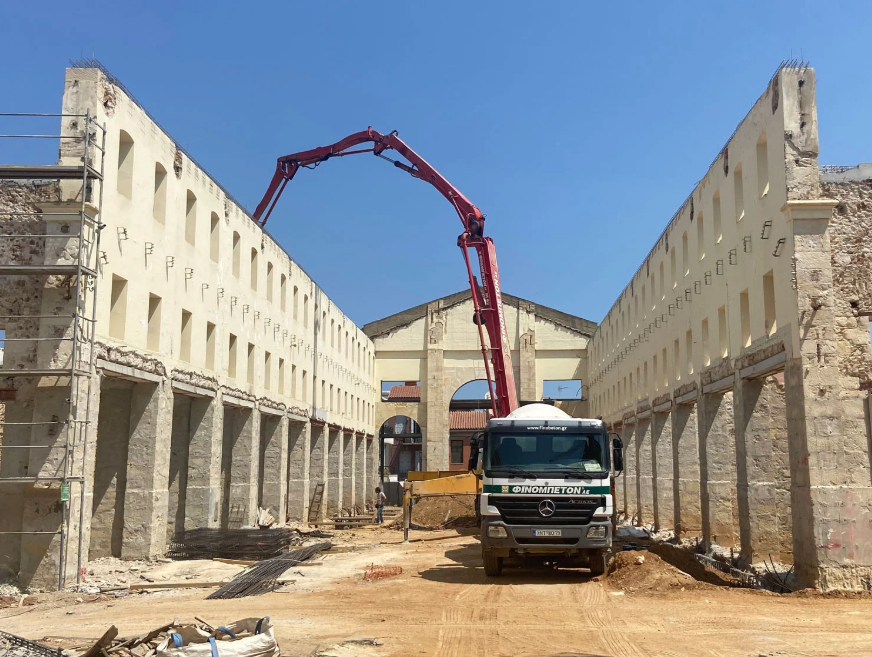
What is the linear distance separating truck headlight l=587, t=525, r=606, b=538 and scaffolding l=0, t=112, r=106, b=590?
29.6 feet

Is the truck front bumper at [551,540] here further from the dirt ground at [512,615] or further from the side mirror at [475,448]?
the side mirror at [475,448]

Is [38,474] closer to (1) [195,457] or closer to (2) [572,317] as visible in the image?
(1) [195,457]

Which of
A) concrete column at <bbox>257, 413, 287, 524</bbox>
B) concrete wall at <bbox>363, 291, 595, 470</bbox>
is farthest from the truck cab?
concrete wall at <bbox>363, 291, 595, 470</bbox>

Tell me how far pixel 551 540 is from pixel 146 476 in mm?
8739

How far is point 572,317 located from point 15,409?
37912mm

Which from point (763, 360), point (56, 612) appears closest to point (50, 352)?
point (56, 612)

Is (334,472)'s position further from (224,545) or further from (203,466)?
(224,545)

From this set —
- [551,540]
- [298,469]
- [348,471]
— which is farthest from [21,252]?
[348,471]

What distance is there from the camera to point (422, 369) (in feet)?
157

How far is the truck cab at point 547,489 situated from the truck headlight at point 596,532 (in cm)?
2

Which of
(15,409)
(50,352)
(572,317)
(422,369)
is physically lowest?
(15,409)

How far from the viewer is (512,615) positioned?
11.5 metres

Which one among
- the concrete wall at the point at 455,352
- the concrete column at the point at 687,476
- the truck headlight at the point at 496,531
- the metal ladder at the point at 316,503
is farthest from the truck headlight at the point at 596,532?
the concrete wall at the point at 455,352

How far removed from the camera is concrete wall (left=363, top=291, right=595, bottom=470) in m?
46.5
